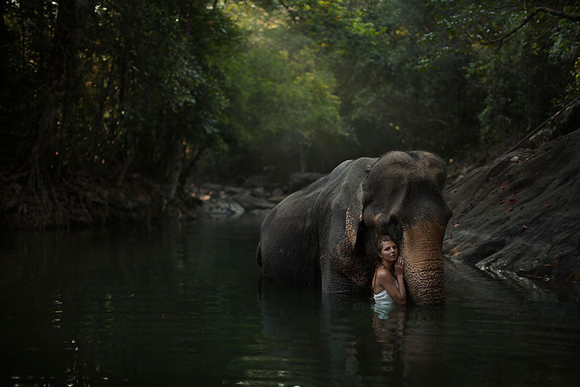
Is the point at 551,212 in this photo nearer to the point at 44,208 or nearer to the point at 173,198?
the point at 44,208

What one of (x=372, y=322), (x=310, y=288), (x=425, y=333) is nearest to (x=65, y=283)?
(x=310, y=288)

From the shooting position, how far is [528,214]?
931 centimetres

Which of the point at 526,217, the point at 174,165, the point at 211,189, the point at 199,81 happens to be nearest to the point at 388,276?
the point at 526,217

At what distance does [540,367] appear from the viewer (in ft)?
12.8

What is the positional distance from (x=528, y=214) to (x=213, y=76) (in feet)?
50.4

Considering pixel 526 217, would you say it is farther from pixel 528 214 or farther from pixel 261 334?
pixel 261 334

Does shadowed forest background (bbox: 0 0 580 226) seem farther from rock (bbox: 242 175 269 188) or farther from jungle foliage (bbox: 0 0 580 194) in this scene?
rock (bbox: 242 175 269 188)

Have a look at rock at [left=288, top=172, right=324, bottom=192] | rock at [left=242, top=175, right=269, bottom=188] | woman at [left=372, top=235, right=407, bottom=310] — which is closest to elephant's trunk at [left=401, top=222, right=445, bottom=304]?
woman at [left=372, top=235, right=407, bottom=310]

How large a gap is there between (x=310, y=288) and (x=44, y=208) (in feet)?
35.4

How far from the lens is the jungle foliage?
15.4m

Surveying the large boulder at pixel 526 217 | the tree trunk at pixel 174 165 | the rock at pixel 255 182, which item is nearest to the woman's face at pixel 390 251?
the large boulder at pixel 526 217

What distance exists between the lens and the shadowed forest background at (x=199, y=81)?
50.5 ft

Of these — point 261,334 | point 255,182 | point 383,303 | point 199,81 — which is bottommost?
point 261,334

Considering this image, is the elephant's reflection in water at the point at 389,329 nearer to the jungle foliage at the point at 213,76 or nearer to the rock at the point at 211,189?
the jungle foliage at the point at 213,76
